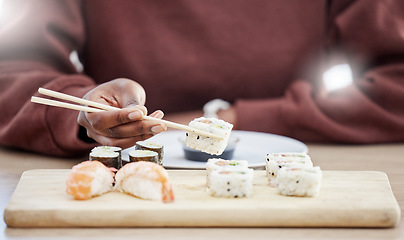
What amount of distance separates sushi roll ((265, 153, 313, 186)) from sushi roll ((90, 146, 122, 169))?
1.37 feet

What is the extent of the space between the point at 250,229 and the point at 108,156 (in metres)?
0.48

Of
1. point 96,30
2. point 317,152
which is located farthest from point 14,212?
point 96,30

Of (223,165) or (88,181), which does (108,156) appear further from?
(223,165)

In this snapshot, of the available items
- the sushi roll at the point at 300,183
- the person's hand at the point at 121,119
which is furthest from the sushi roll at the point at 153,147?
the sushi roll at the point at 300,183

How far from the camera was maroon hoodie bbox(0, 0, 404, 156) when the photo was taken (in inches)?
86.3

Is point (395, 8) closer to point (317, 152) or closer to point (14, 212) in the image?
point (317, 152)

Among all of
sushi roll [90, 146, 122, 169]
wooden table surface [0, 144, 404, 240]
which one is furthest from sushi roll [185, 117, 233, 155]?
wooden table surface [0, 144, 404, 240]

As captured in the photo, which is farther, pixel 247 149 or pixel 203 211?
pixel 247 149

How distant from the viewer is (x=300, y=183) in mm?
1213

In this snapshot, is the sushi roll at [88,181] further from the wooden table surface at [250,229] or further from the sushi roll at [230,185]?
the sushi roll at [230,185]

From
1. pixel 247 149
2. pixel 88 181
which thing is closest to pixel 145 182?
pixel 88 181

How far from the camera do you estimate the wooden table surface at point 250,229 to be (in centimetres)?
105

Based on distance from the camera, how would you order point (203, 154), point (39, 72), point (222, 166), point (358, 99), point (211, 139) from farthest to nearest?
point (358, 99)
point (39, 72)
point (203, 154)
point (211, 139)
point (222, 166)

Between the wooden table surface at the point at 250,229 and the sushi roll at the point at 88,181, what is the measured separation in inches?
4.5
